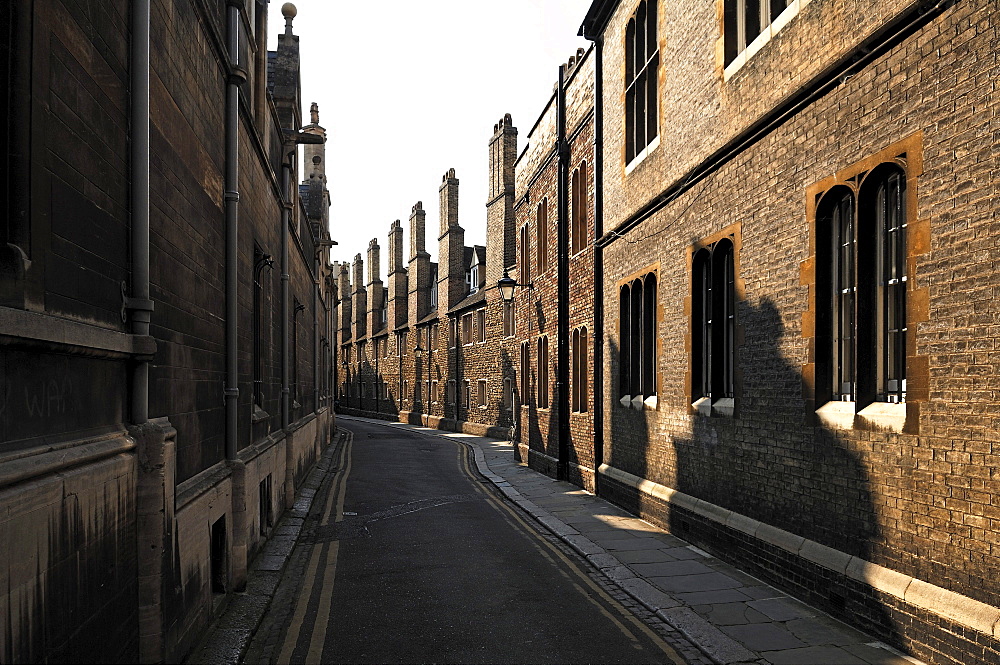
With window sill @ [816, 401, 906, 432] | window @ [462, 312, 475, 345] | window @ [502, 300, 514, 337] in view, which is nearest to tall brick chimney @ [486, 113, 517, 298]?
window @ [502, 300, 514, 337]

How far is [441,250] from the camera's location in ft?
144

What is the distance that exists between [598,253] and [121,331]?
1208cm

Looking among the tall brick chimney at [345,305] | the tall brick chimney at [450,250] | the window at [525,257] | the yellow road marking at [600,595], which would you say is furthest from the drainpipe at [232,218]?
the tall brick chimney at [345,305]

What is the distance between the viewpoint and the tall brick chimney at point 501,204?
109ft

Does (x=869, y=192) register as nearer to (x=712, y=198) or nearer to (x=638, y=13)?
(x=712, y=198)

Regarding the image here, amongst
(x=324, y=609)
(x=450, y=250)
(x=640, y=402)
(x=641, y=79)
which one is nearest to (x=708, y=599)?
(x=324, y=609)

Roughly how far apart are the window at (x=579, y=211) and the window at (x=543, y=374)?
11.3 feet

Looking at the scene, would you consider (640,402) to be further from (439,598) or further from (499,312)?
(499,312)

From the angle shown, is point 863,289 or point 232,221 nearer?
point 863,289

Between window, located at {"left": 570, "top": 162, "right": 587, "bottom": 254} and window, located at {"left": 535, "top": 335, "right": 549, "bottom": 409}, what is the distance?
343cm

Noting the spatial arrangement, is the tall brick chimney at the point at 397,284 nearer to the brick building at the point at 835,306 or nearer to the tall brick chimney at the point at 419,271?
the tall brick chimney at the point at 419,271

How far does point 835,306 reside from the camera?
7.81 meters

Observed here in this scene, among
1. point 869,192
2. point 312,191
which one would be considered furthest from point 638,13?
point 312,191

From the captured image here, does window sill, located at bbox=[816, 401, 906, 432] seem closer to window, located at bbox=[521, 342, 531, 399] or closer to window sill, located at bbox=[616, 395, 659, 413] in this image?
window sill, located at bbox=[616, 395, 659, 413]
